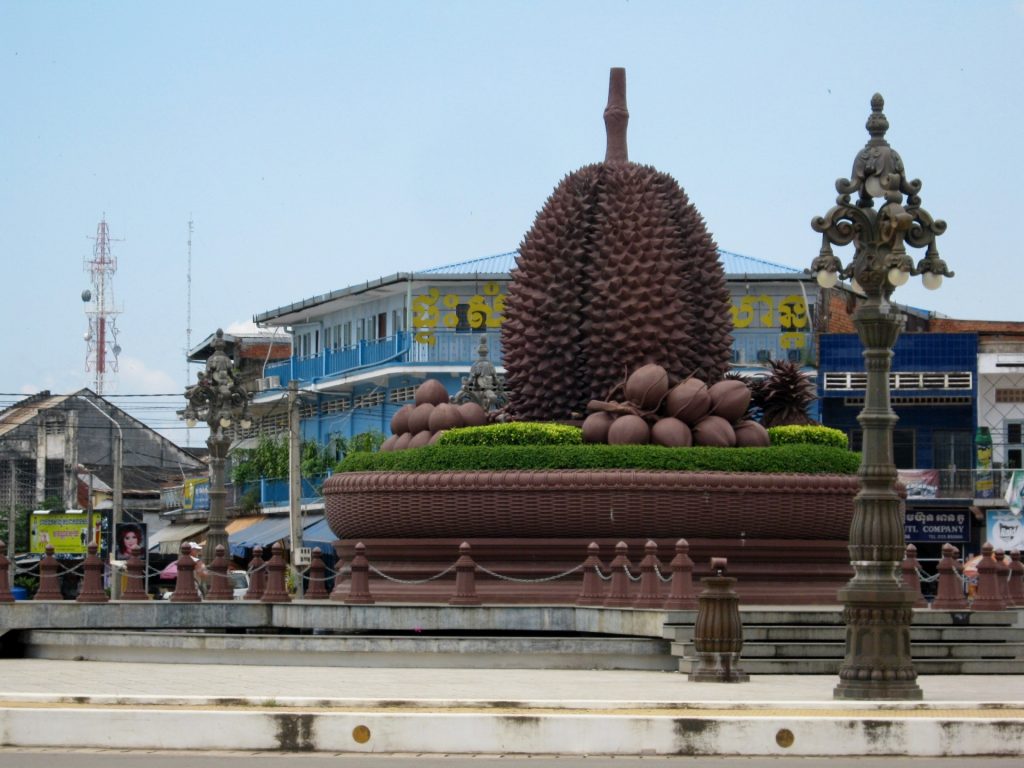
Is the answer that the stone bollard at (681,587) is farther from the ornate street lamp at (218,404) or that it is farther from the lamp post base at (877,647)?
the ornate street lamp at (218,404)

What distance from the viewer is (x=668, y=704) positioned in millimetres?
15031

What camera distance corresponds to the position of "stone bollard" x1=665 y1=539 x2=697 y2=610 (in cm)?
2259

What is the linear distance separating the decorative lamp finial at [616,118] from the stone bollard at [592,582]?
6768 millimetres

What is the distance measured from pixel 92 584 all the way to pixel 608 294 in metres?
7.90

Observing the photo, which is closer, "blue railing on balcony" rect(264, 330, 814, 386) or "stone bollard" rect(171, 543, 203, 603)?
"stone bollard" rect(171, 543, 203, 603)

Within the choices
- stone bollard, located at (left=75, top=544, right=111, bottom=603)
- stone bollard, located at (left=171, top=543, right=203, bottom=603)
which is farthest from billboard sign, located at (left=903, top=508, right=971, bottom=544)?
stone bollard, located at (left=75, top=544, right=111, bottom=603)

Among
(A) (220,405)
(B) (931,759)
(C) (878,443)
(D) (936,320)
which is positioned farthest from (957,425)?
(B) (931,759)

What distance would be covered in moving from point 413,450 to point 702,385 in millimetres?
3933

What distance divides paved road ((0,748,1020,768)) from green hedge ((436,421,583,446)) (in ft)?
40.6

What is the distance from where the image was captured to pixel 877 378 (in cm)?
1752

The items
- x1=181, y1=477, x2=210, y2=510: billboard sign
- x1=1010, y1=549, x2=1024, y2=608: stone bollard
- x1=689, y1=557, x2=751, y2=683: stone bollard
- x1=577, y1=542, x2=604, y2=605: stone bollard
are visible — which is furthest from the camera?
x1=181, y1=477, x2=210, y2=510: billboard sign

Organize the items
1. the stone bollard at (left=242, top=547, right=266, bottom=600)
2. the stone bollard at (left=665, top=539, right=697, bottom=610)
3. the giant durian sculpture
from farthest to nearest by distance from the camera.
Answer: the stone bollard at (left=242, top=547, right=266, bottom=600), the giant durian sculpture, the stone bollard at (left=665, top=539, right=697, bottom=610)

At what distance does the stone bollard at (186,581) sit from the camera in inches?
1048

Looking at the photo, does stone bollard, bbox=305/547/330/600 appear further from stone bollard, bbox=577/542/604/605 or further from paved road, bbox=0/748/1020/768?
paved road, bbox=0/748/1020/768
